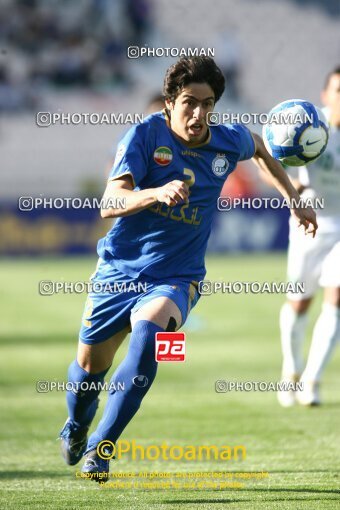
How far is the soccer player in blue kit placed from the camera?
4.80 m

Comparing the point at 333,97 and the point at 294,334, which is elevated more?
the point at 333,97

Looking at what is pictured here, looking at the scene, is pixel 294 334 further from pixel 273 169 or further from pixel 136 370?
pixel 136 370

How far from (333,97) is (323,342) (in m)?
1.93

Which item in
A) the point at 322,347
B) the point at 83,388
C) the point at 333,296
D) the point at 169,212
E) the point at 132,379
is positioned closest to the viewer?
the point at 132,379

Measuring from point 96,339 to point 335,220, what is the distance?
3.78 m

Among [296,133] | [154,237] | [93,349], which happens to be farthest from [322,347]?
[154,237]

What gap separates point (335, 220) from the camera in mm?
8555

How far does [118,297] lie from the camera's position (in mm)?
5117

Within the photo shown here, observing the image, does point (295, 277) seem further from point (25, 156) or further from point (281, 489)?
point (25, 156)

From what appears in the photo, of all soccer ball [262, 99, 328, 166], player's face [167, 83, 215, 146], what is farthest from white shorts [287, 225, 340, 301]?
player's face [167, 83, 215, 146]

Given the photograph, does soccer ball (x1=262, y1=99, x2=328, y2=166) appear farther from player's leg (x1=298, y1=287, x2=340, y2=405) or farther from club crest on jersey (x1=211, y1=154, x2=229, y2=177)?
player's leg (x1=298, y1=287, x2=340, y2=405)

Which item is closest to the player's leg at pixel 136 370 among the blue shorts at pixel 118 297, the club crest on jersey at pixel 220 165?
the blue shorts at pixel 118 297

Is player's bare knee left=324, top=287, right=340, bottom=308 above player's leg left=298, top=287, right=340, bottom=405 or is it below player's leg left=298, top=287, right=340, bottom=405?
above

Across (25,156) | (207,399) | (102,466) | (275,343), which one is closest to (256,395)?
(207,399)
